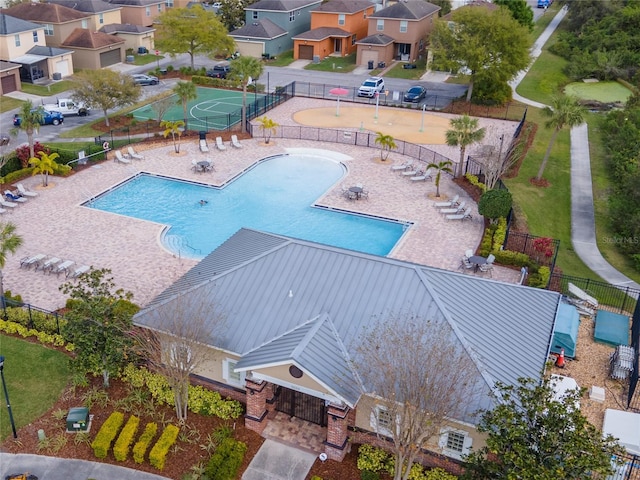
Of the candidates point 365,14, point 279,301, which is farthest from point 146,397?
point 365,14

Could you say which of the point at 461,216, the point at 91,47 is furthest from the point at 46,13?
the point at 461,216

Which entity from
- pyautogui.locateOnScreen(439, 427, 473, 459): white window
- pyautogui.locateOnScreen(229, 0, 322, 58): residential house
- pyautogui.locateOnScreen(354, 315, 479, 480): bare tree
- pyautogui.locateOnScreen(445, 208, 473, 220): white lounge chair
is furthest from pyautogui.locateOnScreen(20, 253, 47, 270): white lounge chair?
pyautogui.locateOnScreen(229, 0, 322, 58): residential house

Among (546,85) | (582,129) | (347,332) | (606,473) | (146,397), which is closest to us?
(606,473)

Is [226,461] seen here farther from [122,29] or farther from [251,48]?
[122,29]

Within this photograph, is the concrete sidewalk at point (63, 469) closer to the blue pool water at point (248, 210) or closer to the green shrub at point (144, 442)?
the green shrub at point (144, 442)

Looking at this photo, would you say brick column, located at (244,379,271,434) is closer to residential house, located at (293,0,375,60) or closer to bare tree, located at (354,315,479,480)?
bare tree, located at (354,315,479,480)

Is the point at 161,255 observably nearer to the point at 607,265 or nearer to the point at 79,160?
the point at 79,160
